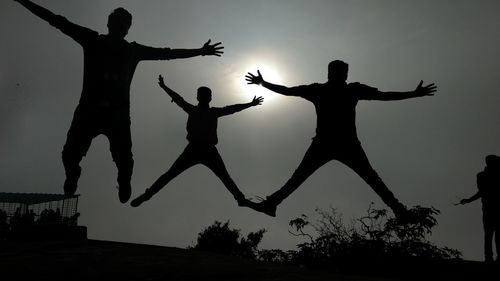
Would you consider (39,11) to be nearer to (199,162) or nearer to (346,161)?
(199,162)

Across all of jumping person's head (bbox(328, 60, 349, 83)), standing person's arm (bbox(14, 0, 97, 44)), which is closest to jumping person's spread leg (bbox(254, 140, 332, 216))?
jumping person's head (bbox(328, 60, 349, 83))

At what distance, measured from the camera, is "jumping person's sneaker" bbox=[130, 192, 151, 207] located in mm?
6914

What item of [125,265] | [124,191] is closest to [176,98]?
[124,191]

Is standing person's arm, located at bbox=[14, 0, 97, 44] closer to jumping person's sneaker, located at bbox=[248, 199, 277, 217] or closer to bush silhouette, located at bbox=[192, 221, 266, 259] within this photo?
jumping person's sneaker, located at bbox=[248, 199, 277, 217]

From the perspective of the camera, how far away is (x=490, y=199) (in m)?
8.38

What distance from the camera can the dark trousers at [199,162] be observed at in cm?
696

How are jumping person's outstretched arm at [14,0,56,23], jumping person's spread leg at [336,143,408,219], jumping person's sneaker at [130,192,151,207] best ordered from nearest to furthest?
jumping person's outstretched arm at [14,0,56,23]
jumping person's spread leg at [336,143,408,219]
jumping person's sneaker at [130,192,151,207]

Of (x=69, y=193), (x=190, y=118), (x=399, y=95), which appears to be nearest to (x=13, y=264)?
(x=69, y=193)

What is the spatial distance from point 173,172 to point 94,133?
1646mm

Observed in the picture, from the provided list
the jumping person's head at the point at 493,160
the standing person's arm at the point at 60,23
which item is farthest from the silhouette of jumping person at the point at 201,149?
the jumping person's head at the point at 493,160

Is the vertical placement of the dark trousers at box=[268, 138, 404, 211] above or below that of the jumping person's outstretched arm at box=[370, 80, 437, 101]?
below

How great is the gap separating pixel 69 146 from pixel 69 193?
656 millimetres

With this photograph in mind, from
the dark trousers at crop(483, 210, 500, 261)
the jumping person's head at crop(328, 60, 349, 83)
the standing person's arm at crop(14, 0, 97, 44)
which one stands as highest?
the standing person's arm at crop(14, 0, 97, 44)

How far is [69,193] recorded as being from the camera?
19.1ft
